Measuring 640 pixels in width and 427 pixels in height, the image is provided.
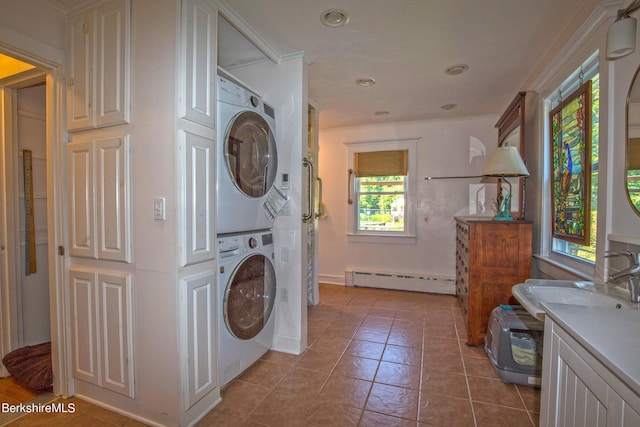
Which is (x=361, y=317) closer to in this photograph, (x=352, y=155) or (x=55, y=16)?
(x=352, y=155)

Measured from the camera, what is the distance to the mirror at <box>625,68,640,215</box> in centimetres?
141

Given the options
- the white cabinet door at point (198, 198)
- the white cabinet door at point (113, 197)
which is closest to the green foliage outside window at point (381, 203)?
the white cabinet door at point (198, 198)

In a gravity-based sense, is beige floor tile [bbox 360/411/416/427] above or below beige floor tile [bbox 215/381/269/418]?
below

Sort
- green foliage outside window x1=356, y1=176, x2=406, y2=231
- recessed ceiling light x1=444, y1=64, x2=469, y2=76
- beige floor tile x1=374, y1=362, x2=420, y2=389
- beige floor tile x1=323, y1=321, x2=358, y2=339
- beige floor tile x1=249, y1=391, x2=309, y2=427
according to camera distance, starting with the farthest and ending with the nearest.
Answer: green foliage outside window x1=356, y1=176, x2=406, y2=231, beige floor tile x1=323, y1=321, x2=358, y2=339, recessed ceiling light x1=444, y1=64, x2=469, y2=76, beige floor tile x1=374, y1=362, x2=420, y2=389, beige floor tile x1=249, y1=391, x2=309, y2=427

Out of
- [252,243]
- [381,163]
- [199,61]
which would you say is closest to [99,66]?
[199,61]

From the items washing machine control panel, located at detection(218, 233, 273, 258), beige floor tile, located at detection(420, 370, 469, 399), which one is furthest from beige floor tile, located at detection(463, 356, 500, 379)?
washing machine control panel, located at detection(218, 233, 273, 258)

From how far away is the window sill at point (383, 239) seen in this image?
4281mm

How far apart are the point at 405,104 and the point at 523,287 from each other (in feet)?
8.75

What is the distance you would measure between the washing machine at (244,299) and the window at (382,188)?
8.10ft

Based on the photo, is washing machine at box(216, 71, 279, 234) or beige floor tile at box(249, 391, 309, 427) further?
washing machine at box(216, 71, 279, 234)

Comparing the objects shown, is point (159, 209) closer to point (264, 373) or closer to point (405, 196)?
point (264, 373)

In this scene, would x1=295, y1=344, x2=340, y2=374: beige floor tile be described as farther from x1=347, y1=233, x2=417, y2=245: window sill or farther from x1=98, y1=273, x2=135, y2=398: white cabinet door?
x1=347, y1=233, x2=417, y2=245: window sill

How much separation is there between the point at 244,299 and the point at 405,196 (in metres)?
3.00

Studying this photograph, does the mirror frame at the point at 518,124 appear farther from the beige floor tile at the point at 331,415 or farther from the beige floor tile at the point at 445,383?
the beige floor tile at the point at 331,415
